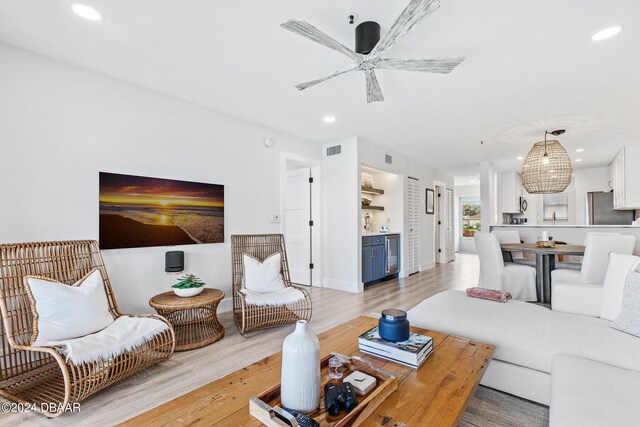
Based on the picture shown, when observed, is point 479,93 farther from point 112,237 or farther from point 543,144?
point 112,237

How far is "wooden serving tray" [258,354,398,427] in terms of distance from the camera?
3.43 ft

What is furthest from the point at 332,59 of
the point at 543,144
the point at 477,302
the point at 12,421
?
the point at 543,144

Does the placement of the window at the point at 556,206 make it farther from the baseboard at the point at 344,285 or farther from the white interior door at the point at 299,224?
the white interior door at the point at 299,224

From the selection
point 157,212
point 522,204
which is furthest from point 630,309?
point 522,204

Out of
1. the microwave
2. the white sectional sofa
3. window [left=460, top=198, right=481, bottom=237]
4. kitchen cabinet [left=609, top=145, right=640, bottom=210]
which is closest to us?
the white sectional sofa

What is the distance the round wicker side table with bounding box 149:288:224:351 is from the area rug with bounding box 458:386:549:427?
86.5 inches

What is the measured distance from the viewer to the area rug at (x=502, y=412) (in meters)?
1.68

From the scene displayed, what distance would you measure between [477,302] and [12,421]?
10.6 feet

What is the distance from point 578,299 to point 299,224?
3.95 meters

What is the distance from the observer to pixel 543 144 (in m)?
4.38

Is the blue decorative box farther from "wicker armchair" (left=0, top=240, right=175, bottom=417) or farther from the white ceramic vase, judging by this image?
"wicker armchair" (left=0, top=240, right=175, bottom=417)

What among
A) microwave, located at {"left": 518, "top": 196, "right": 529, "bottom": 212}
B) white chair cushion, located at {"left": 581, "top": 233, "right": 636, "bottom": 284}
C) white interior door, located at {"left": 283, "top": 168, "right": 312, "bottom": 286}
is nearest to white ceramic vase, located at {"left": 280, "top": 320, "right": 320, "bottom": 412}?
white chair cushion, located at {"left": 581, "top": 233, "right": 636, "bottom": 284}

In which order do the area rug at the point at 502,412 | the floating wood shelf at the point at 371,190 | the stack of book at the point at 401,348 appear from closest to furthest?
the stack of book at the point at 401,348 < the area rug at the point at 502,412 < the floating wood shelf at the point at 371,190

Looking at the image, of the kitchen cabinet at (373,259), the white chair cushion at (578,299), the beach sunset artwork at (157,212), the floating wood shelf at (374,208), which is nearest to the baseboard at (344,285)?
the kitchen cabinet at (373,259)
